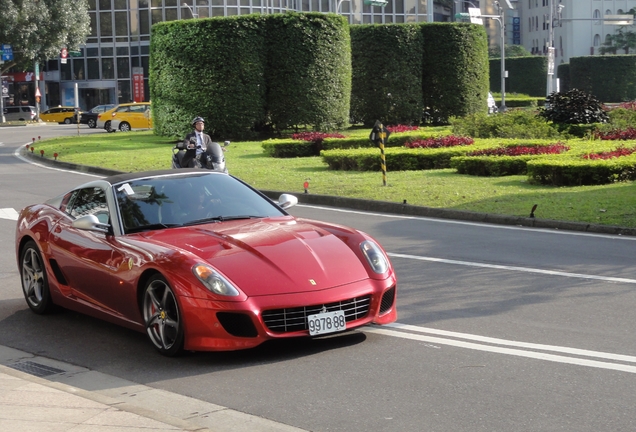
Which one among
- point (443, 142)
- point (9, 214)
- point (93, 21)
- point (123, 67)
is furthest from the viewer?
point (123, 67)

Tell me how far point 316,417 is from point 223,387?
3.16 ft

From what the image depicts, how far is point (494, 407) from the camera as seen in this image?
5.80 metres

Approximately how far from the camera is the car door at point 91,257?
7824 mm

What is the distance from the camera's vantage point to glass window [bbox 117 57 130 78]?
82.3m

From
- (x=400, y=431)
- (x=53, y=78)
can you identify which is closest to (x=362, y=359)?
(x=400, y=431)

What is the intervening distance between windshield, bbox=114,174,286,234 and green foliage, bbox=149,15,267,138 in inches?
1092

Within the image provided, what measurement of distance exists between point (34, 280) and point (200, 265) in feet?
9.16

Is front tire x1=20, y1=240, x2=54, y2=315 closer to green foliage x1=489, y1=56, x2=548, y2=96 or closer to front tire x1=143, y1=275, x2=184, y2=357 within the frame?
front tire x1=143, y1=275, x2=184, y2=357

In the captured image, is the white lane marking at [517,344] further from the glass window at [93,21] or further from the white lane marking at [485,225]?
the glass window at [93,21]

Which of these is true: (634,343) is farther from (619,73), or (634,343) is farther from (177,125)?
(619,73)

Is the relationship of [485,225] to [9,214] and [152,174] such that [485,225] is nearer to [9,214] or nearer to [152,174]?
[152,174]

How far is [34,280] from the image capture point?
921cm

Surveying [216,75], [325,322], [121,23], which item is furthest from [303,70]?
[121,23]

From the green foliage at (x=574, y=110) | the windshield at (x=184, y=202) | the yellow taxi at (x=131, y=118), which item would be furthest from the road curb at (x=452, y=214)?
the yellow taxi at (x=131, y=118)
